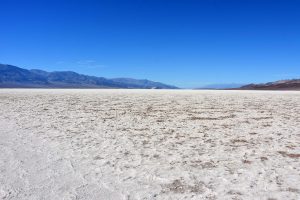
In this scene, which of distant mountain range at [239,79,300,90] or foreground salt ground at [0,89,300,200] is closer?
foreground salt ground at [0,89,300,200]

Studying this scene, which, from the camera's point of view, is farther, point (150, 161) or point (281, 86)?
point (281, 86)

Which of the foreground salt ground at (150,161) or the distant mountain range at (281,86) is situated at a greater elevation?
the foreground salt ground at (150,161)

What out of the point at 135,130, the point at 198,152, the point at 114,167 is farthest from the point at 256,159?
the point at 135,130

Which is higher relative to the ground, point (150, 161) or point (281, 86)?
point (150, 161)

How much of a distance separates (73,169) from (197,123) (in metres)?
6.86

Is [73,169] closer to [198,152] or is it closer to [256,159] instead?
[198,152]

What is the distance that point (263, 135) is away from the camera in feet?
32.2

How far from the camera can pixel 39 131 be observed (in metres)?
10.6

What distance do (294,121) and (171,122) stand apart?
4663 mm

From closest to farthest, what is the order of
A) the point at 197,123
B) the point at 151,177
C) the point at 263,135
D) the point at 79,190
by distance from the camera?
1. the point at 79,190
2. the point at 151,177
3. the point at 263,135
4. the point at 197,123

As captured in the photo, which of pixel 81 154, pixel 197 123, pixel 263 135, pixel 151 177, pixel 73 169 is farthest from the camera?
pixel 197 123

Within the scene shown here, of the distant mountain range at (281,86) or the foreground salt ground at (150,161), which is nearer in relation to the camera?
the foreground salt ground at (150,161)

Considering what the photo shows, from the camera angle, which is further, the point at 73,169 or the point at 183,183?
the point at 73,169

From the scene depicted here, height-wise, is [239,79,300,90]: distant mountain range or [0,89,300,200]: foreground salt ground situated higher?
[0,89,300,200]: foreground salt ground
